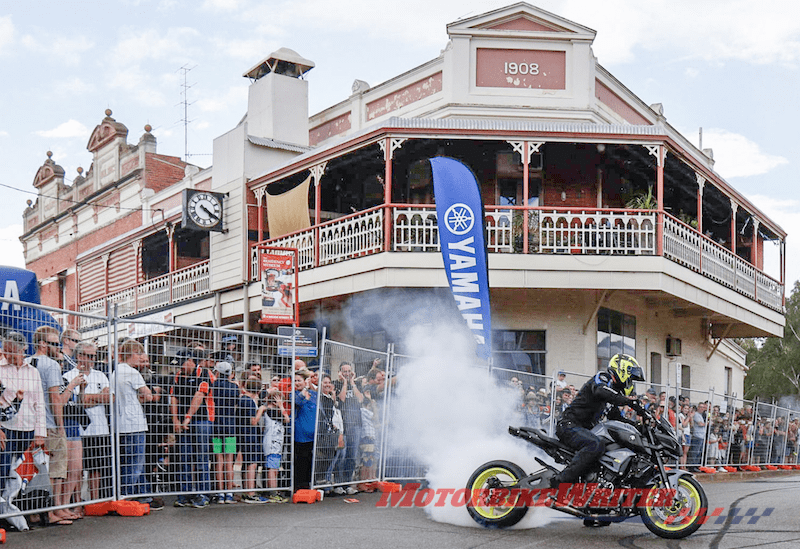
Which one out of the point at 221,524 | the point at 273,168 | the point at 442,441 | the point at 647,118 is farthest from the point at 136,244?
the point at 221,524

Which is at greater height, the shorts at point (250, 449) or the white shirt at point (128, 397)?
the white shirt at point (128, 397)

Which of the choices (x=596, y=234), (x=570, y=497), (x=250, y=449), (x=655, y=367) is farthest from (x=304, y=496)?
(x=655, y=367)

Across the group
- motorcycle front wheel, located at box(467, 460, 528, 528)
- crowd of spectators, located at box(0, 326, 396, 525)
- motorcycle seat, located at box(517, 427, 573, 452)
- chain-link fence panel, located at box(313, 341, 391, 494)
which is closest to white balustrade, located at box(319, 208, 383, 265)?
chain-link fence panel, located at box(313, 341, 391, 494)

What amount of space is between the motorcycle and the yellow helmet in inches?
12.9

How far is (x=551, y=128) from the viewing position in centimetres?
1833

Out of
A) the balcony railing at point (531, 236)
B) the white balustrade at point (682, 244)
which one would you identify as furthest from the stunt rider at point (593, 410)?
the white balustrade at point (682, 244)

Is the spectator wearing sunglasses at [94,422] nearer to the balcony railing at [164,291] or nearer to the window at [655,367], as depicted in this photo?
the balcony railing at [164,291]

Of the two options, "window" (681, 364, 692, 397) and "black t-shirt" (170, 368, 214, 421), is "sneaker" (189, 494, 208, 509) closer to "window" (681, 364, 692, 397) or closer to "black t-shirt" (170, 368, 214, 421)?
"black t-shirt" (170, 368, 214, 421)

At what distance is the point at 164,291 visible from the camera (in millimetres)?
25672

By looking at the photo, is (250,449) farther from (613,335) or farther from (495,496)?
(613,335)

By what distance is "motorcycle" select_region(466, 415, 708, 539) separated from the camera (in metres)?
8.02

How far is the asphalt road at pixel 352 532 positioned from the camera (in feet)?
24.9

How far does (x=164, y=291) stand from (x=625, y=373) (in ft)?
63.5

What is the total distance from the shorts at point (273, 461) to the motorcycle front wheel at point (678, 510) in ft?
13.9
